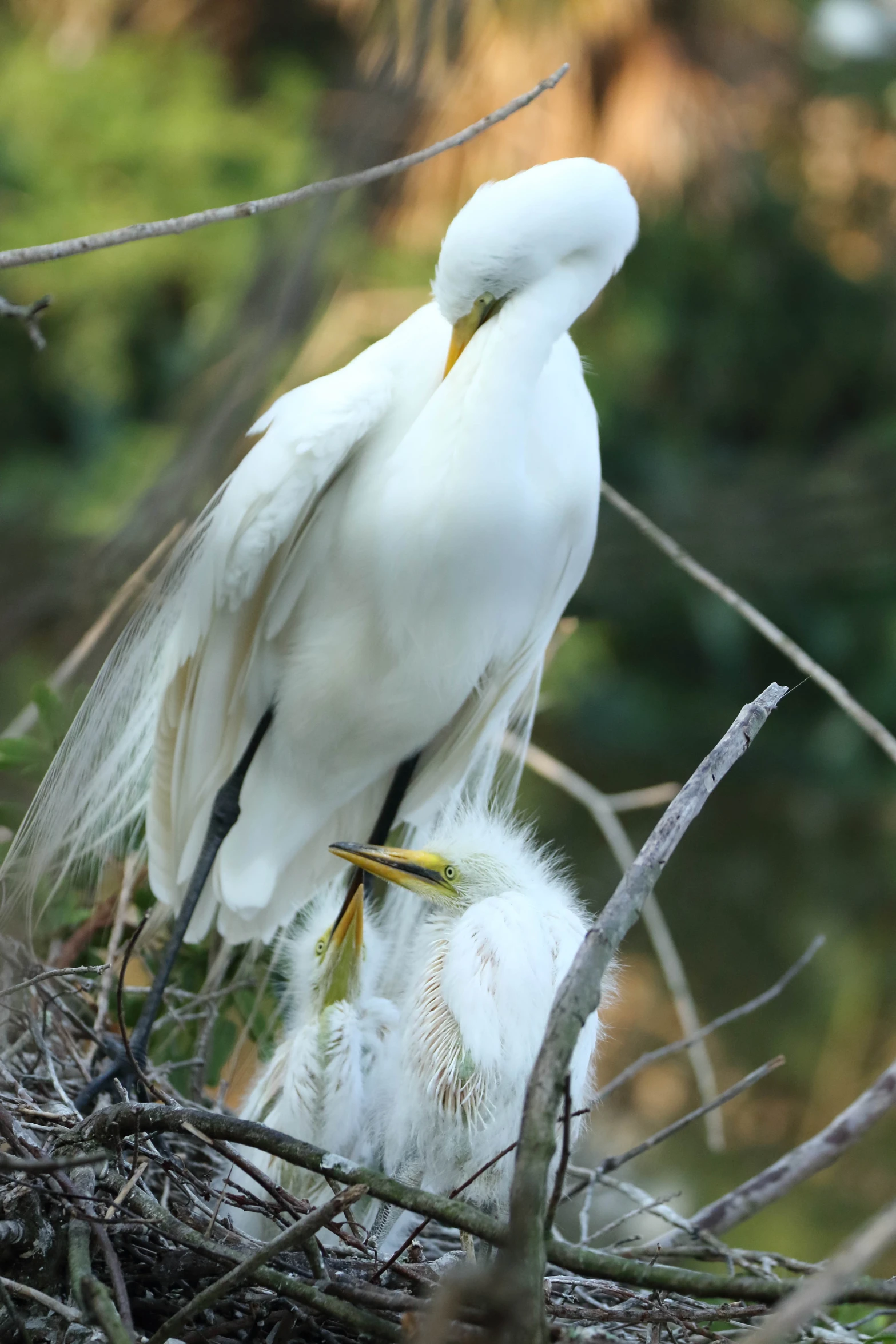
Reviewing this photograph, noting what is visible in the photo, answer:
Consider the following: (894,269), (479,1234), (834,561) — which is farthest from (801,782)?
(479,1234)

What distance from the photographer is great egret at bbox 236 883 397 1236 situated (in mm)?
1328

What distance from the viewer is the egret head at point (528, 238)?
136 cm

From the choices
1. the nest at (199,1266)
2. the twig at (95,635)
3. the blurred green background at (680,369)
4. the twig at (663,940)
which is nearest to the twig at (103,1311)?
the nest at (199,1266)

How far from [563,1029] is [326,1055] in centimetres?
71

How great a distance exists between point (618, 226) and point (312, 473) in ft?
1.37

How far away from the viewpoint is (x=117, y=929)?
61.1 inches

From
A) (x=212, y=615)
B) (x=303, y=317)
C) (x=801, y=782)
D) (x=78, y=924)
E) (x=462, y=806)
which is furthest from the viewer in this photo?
(x=801, y=782)

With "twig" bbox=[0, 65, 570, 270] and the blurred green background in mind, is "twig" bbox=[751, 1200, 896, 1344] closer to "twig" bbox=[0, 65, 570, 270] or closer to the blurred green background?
"twig" bbox=[0, 65, 570, 270]

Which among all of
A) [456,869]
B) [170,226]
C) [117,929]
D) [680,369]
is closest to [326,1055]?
[456,869]

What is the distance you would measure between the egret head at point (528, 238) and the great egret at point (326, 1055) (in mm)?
644

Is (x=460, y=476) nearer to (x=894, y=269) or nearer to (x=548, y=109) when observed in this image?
(x=548, y=109)

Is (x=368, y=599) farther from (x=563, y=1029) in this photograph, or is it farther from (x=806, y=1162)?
(x=563, y=1029)

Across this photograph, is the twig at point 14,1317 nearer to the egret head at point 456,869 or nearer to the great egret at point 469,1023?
the great egret at point 469,1023

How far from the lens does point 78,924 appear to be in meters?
1.66
